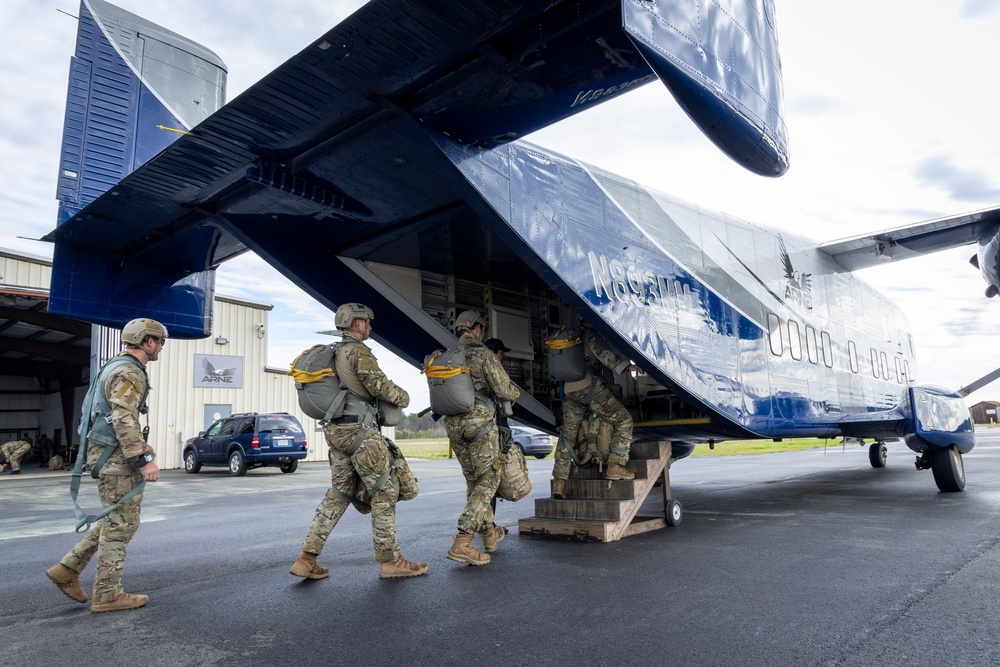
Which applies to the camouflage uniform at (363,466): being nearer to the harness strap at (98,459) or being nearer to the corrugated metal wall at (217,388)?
the harness strap at (98,459)

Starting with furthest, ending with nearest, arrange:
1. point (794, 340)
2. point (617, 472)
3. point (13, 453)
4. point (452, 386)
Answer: point (13, 453) < point (794, 340) < point (617, 472) < point (452, 386)

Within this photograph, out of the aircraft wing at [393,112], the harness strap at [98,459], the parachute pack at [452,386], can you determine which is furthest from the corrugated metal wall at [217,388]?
the harness strap at [98,459]

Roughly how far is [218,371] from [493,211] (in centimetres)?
2147

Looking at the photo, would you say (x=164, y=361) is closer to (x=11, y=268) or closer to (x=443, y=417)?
(x=11, y=268)

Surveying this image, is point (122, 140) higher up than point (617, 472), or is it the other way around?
point (122, 140)

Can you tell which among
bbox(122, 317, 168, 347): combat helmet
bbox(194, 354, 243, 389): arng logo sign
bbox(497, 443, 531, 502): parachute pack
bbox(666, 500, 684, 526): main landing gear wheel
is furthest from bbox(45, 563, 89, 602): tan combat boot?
bbox(194, 354, 243, 389): arng logo sign

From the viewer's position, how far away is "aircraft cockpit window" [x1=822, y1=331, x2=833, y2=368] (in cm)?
874

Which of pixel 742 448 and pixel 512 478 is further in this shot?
pixel 742 448

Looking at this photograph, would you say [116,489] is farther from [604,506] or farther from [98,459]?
[604,506]

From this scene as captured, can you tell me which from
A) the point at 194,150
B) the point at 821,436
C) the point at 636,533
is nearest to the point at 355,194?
the point at 194,150

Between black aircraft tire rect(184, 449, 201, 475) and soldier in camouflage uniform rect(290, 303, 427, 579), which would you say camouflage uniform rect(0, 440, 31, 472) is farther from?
soldier in camouflage uniform rect(290, 303, 427, 579)

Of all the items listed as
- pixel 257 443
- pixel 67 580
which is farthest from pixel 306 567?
pixel 257 443

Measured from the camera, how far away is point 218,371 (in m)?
23.5

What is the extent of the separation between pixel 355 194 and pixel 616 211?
236 centimetres
